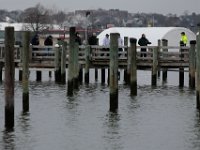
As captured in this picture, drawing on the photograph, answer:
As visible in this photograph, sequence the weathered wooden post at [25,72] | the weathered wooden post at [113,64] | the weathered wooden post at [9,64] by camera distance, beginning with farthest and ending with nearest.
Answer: the weathered wooden post at [25,72]
the weathered wooden post at [113,64]
the weathered wooden post at [9,64]

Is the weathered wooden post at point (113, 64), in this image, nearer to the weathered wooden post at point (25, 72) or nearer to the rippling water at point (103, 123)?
the rippling water at point (103, 123)

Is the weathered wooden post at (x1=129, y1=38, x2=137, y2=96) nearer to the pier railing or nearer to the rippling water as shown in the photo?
the rippling water

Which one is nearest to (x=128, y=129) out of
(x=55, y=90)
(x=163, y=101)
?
(x=163, y=101)

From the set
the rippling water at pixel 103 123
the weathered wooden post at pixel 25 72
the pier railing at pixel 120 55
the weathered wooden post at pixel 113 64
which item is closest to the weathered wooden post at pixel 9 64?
the rippling water at pixel 103 123

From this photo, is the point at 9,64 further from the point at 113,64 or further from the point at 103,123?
the point at 113,64

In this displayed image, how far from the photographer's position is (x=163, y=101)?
34.1 m

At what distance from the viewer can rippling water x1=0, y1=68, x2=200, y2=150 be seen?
22.3 metres

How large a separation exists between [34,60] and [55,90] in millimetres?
5172

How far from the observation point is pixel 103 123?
26.4 metres

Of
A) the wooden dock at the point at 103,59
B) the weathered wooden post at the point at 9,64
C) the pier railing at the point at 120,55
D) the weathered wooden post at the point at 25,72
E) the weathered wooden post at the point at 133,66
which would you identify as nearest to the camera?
the weathered wooden post at the point at 9,64

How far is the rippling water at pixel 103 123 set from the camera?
22281 mm

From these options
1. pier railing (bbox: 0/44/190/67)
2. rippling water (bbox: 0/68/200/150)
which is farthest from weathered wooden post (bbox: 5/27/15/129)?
pier railing (bbox: 0/44/190/67)

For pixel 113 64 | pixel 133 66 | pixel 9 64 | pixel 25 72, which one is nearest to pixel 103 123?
pixel 113 64

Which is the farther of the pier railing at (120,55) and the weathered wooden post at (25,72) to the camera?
the pier railing at (120,55)
